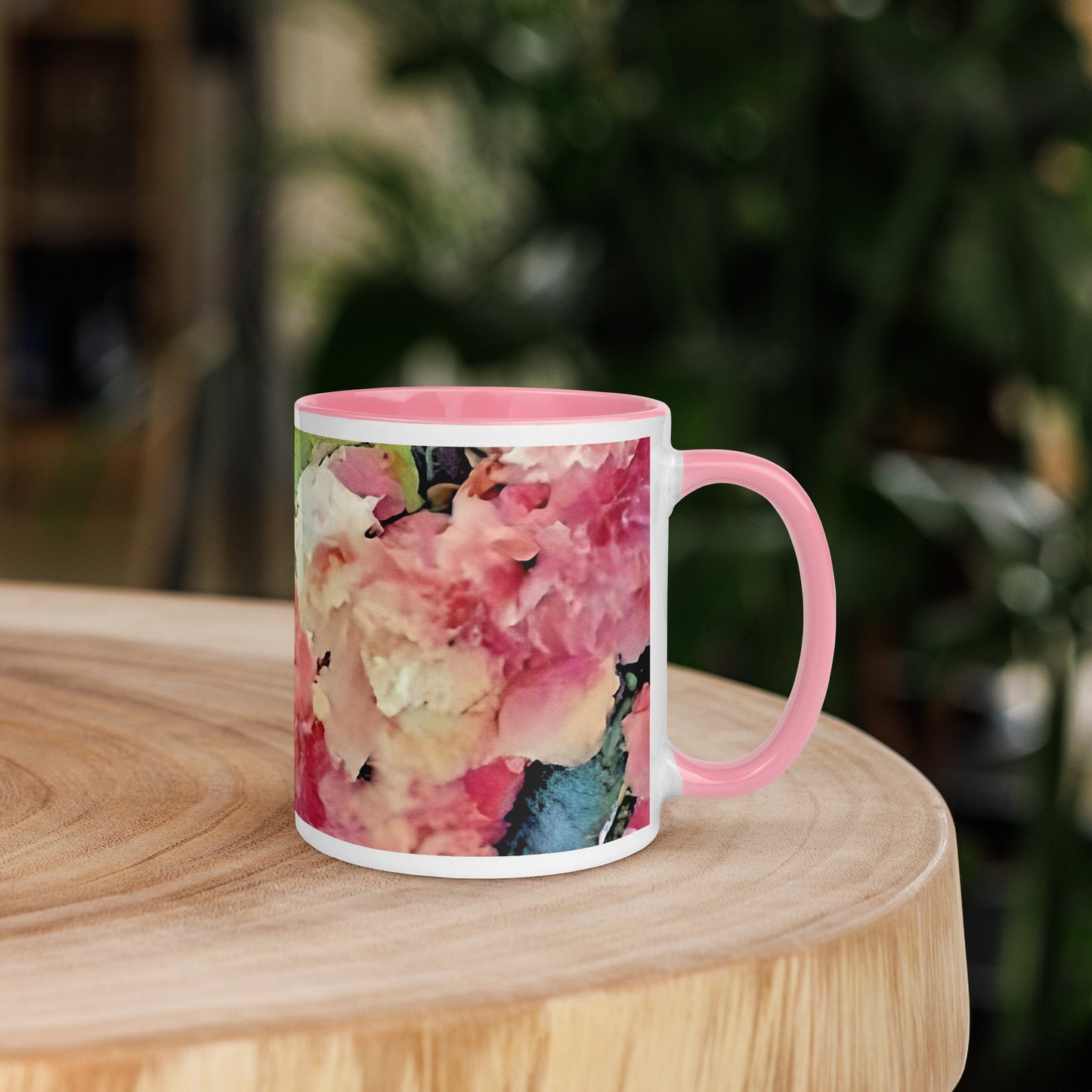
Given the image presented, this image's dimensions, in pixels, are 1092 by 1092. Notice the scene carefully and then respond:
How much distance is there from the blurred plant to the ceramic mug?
847 mm

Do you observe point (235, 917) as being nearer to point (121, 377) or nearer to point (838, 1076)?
point (838, 1076)

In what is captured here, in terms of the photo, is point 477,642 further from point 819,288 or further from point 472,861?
point 819,288

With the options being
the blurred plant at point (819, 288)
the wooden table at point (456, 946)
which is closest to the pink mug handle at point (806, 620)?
the wooden table at point (456, 946)

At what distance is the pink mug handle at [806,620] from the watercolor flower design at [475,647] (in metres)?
0.03

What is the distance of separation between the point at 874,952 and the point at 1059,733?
111 cm

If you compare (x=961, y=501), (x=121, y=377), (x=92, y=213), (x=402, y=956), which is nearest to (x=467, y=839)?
(x=402, y=956)

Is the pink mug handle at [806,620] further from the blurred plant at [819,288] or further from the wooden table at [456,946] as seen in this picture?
the blurred plant at [819,288]

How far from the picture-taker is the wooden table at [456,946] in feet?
0.84

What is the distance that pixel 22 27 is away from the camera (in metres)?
3.34

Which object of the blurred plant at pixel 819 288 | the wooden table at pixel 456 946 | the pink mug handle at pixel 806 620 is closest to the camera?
the wooden table at pixel 456 946

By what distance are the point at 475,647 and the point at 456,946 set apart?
0.07 m

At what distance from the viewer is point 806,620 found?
38cm

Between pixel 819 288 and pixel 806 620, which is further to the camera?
pixel 819 288

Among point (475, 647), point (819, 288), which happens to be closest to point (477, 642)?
point (475, 647)
